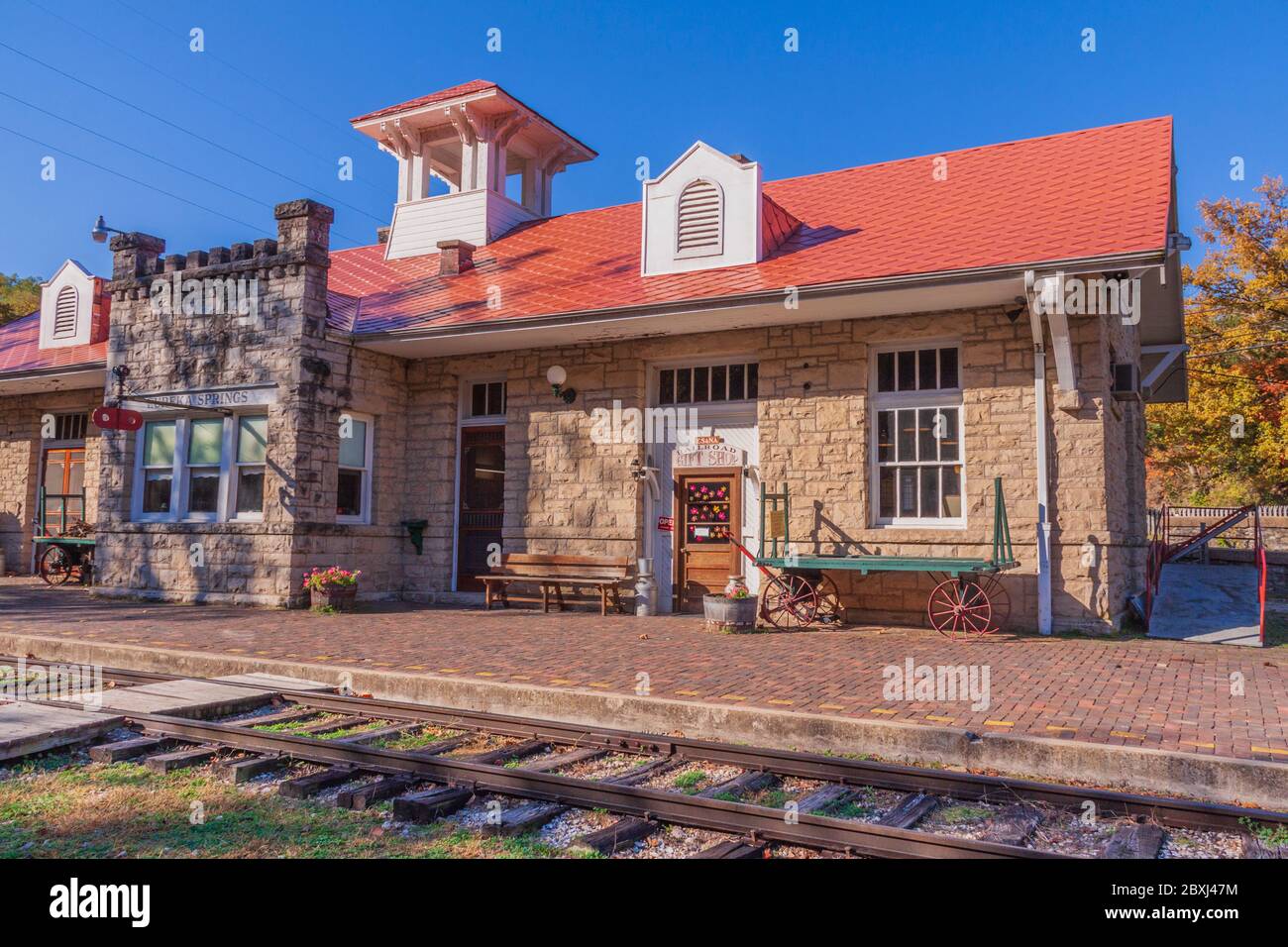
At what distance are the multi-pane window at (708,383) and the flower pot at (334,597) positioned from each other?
540cm

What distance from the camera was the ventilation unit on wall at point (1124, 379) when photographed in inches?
501

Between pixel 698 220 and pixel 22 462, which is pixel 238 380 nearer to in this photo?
pixel 698 220

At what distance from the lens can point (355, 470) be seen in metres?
15.3

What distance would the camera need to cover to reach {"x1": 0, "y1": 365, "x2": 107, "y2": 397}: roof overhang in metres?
17.5

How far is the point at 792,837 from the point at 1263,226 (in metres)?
29.7

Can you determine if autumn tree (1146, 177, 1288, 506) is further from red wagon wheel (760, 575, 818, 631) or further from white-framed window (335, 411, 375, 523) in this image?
white-framed window (335, 411, 375, 523)

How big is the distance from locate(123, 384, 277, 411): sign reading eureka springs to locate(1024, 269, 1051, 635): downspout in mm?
10759

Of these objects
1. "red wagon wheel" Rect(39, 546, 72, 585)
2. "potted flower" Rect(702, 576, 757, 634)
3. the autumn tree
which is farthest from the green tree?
the autumn tree

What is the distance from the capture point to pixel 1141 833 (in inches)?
177

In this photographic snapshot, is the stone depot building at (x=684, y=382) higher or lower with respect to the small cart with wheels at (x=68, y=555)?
higher

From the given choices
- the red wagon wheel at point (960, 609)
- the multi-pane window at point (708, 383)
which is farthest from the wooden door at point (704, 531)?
the red wagon wheel at point (960, 609)

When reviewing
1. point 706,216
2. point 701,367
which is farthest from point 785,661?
point 706,216

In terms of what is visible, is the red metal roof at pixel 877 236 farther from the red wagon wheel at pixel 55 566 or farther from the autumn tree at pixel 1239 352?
the autumn tree at pixel 1239 352

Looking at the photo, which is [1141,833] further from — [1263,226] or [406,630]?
[1263,226]
